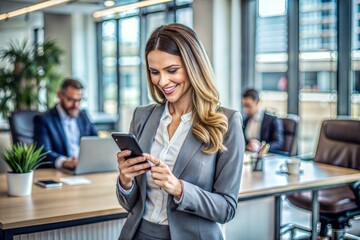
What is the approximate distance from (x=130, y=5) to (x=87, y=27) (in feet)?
15.9

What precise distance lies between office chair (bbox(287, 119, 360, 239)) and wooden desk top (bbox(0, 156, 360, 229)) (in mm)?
250

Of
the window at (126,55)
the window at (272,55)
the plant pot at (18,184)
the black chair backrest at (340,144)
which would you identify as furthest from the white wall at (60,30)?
the plant pot at (18,184)

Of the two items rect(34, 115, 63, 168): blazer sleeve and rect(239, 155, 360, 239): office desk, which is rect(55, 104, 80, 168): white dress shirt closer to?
rect(34, 115, 63, 168): blazer sleeve

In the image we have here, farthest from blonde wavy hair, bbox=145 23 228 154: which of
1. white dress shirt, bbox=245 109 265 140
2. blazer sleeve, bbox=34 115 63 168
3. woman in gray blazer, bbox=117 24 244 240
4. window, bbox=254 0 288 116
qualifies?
window, bbox=254 0 288 116

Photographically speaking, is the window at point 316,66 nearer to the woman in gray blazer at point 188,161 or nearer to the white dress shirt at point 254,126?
the white dress shirt at point 254,126

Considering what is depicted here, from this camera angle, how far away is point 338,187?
4094mm

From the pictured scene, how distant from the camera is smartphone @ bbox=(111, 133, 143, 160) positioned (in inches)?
72.6

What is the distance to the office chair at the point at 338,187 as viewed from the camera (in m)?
3.78

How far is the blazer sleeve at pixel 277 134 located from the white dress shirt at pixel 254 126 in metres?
0.29

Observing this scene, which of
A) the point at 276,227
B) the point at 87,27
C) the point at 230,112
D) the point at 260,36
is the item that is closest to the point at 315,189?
the point at 276,227

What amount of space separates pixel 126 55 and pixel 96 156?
5577 mm

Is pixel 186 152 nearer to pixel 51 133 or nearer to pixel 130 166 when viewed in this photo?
pixel 130 166

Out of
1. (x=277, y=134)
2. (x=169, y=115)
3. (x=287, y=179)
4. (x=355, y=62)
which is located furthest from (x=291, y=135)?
(x=169, y=115)

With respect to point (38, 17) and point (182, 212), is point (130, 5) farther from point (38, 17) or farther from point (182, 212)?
point (38, 17)
